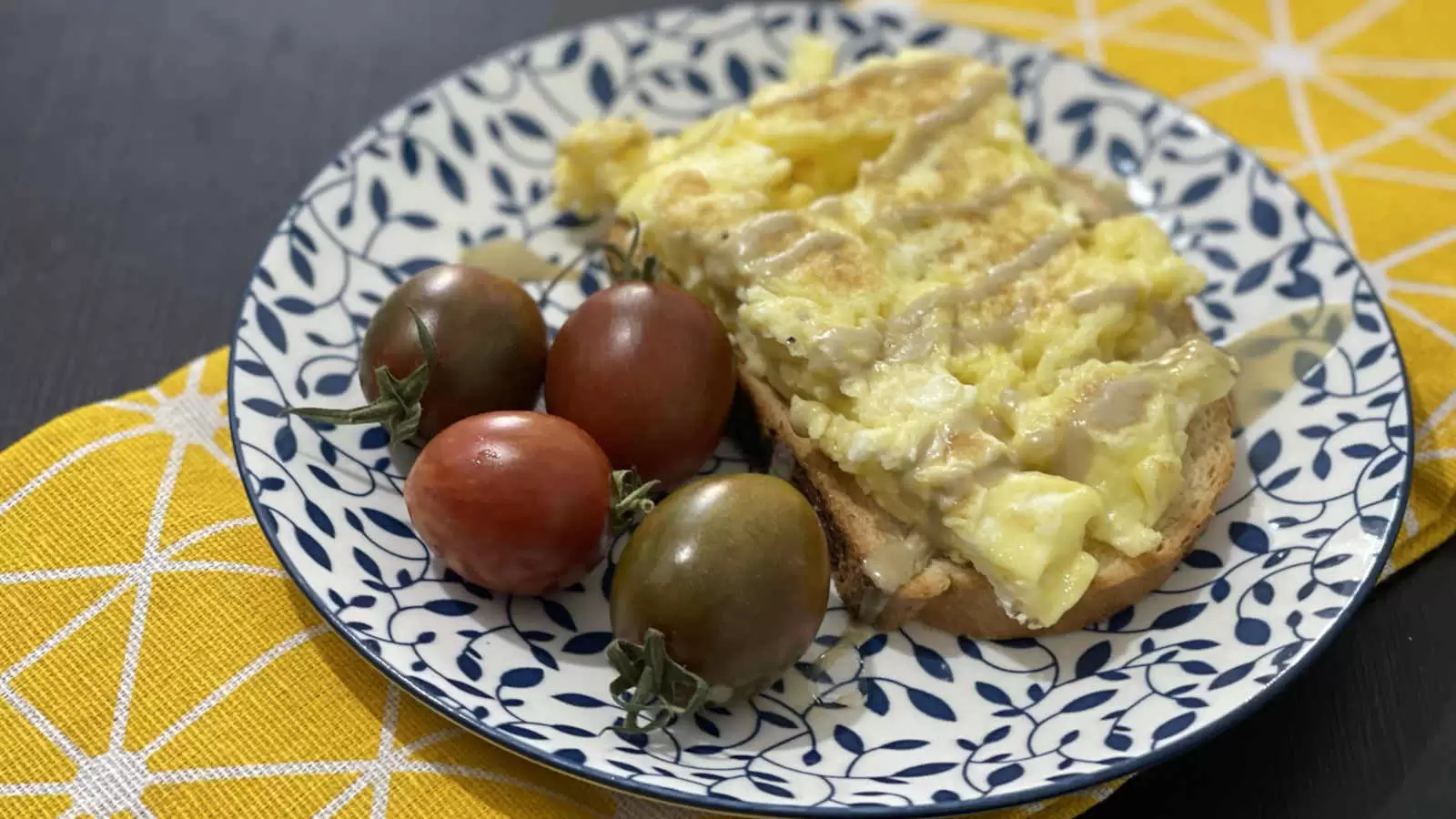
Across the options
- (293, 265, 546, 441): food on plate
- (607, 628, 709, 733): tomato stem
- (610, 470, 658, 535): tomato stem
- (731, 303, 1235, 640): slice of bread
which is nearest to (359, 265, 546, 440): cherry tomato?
(293, 265, 546, 441): food on plate

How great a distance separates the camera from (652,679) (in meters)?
2.04

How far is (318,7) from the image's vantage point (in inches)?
166

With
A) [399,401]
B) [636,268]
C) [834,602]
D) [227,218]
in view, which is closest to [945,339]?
[834,602]

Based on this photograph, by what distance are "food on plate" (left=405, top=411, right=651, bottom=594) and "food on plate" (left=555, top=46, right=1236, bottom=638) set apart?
0.52 m

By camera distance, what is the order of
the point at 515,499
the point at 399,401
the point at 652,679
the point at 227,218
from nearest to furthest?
the point at 652,679, the point at 515,499, the point at 399,401, the point at 227,218

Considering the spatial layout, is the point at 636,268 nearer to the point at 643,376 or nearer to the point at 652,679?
the point at 643,376

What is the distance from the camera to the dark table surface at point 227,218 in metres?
2.34

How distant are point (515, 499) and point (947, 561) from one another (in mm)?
911

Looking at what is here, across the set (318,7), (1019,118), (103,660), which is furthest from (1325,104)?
(103,660)

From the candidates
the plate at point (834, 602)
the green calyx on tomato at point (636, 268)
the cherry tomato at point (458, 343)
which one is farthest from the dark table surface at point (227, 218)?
the green calyx on tomato at point (636, 268)

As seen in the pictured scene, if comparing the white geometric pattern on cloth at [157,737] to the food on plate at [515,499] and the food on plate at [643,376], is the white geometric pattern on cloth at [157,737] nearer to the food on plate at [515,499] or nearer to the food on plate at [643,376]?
the food on plate at [515,499]

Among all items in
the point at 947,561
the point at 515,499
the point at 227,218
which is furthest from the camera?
the point at 227,218

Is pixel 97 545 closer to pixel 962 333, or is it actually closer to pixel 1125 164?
pixel 962 333

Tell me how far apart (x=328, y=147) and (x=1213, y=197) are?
2668 mm
